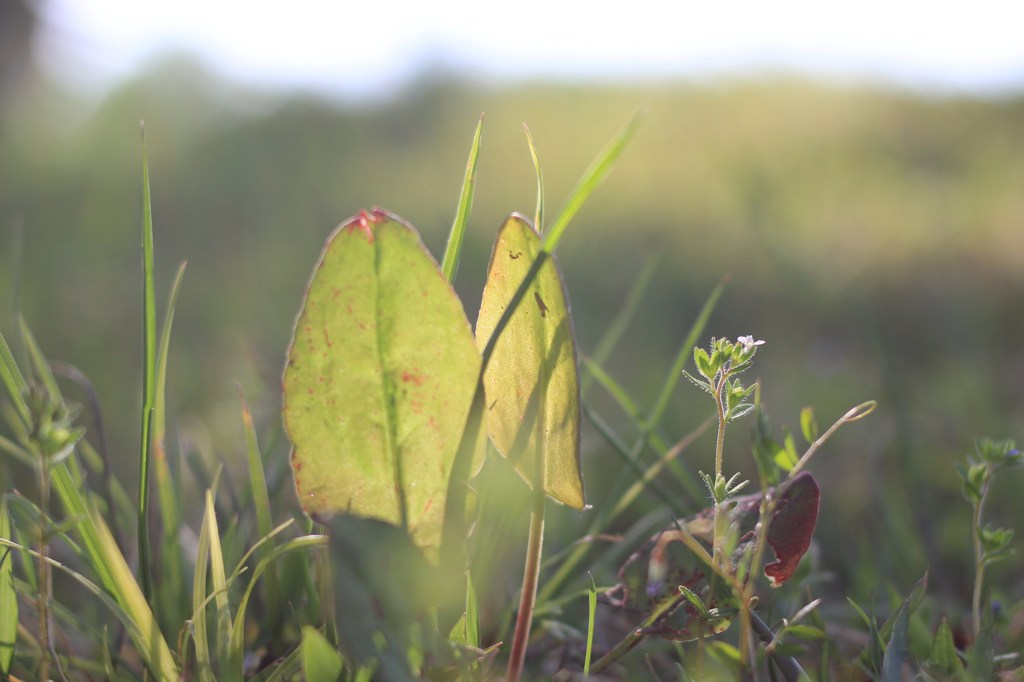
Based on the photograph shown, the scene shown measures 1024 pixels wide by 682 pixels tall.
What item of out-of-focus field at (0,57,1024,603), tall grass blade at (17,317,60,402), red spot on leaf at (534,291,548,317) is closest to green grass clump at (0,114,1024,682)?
red spot on leaf at (534,291,548,317)

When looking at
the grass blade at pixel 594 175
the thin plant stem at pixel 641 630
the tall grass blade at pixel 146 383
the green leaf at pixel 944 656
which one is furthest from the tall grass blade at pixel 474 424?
the green leaf at pixel 944 656

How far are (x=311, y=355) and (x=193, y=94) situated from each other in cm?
575

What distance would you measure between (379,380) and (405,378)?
0.02m

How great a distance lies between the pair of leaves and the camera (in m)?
0.52

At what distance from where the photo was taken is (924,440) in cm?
135

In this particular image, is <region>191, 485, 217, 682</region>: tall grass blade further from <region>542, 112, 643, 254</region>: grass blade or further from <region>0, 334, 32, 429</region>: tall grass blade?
<region>542, 112, 643, 254</region>: grass blade

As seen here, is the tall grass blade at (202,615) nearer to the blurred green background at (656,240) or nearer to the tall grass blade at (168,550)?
the tall grass blade at (168,550)

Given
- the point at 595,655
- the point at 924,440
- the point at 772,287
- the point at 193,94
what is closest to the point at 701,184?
the point at 772,287

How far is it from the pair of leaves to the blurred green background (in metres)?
0.16

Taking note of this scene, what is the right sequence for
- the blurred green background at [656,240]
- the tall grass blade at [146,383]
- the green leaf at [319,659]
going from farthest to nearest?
the blurred green background at [656,240]
the tall grass blade at [146,383]
the green leaf at [319,659]

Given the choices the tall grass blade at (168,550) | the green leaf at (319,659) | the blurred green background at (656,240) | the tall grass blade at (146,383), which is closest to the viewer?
the green leaf at (319,659)

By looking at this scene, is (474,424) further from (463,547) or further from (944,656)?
(944,656)

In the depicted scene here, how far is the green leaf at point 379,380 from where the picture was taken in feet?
1.70

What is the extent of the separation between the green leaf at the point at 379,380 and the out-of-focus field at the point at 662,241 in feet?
0.99
